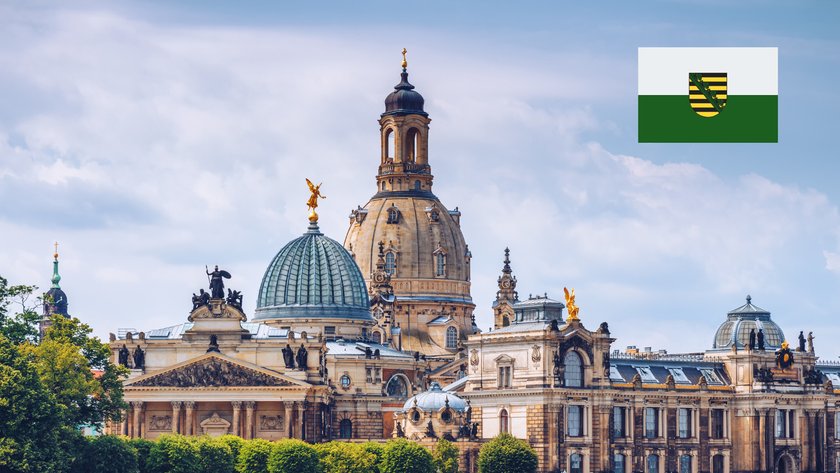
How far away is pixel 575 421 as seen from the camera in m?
182

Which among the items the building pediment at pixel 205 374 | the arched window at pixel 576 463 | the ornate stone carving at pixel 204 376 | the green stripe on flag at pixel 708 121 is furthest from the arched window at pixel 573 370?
the green stripe on flag at pixel 708 121

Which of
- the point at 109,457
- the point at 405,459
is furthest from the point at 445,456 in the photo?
the point at 109,457

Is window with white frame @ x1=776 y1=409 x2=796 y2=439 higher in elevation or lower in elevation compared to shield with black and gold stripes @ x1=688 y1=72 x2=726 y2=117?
lower

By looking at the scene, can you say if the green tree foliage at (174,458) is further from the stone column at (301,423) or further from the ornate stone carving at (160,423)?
the ornate stone carving at (160,423)

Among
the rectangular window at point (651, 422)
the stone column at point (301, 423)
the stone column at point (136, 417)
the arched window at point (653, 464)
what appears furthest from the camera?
the rectangular window at point (651, 422)

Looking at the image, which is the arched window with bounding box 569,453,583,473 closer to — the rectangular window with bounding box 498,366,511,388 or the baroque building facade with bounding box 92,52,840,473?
the baroque building facade with bounding box 92,52,840,473

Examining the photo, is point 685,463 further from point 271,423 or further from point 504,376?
point 271,423

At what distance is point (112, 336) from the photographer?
19062 centimetres

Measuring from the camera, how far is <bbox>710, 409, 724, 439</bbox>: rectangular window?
195 m

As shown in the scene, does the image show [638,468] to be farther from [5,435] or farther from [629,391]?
[5,435]

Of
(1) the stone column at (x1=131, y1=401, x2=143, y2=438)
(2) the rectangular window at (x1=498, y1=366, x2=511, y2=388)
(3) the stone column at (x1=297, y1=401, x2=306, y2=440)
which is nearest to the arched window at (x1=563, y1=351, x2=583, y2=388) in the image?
(2) the rectangular window at (x1=498, y1=366, x2=511, y2=388)

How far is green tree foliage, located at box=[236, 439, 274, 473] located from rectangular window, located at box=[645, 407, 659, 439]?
36158 mm

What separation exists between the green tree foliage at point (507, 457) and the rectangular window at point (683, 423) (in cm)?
1939

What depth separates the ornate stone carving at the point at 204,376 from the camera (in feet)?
611
